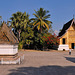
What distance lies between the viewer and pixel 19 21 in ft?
138

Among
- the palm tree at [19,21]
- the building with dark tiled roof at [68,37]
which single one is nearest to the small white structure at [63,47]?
the building with dark tiled roof at [68,37]

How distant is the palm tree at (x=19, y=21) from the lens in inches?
1633

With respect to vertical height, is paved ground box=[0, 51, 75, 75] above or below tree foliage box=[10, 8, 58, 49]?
below

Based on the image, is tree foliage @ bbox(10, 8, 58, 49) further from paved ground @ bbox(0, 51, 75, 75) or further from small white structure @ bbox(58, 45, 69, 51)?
paved ground @ bbox(0, 51, 75, 75)

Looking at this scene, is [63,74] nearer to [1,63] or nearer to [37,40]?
[1,63]

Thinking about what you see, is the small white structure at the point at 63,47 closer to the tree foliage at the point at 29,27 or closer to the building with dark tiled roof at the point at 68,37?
the building with dark tiled roof at the point at 68,37

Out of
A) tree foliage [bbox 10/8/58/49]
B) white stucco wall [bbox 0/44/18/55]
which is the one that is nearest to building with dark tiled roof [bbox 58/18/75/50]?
tree foliage [bbox 10/8/58/49]

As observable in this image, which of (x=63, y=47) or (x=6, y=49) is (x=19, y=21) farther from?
(x=6, y=49)

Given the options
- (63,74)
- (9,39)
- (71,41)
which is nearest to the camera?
(63,74)

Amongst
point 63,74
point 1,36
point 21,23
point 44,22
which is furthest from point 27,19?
point 63,74

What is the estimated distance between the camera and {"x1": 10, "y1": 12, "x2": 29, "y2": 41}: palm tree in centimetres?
4147

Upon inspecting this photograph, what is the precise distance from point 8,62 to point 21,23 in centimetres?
2734

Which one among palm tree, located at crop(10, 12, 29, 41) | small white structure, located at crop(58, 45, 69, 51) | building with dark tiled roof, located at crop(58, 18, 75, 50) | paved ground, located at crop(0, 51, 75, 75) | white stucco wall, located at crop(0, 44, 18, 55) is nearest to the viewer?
paved ground, located at crop(0, 51, 75, 75)

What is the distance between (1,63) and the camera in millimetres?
14961
